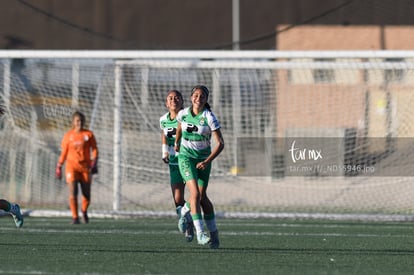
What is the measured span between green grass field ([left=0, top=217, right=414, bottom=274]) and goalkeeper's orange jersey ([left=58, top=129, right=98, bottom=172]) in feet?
3.17

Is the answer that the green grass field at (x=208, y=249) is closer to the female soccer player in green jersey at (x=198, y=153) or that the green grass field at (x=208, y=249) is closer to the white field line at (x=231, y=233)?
the white field line at (x=231, y=233)

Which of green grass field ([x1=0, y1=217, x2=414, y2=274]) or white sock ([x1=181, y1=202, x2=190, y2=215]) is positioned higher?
white sock ([x1=181, y1=202, x2=190, y2=215])

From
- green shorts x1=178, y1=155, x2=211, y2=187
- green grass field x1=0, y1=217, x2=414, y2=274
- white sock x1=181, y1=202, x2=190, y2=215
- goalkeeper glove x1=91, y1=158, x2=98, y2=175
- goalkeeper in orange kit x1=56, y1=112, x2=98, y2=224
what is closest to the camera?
green grass field x1=0, y1=217, x2=414, y2=274

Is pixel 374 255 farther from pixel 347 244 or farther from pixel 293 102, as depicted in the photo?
pixel 293 102

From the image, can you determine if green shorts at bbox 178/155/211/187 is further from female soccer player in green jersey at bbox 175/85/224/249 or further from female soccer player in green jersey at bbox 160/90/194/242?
female soccer player in green jersey at bbox 160/90/194/242

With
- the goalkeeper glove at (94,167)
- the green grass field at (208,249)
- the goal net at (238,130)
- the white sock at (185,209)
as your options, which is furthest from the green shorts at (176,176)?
the goal net at (238,130)

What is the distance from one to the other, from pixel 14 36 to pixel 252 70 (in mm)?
8437

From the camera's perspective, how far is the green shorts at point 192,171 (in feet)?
41.5

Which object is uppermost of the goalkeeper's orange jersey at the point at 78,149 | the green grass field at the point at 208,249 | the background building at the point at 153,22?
the background building at the point at 153,22

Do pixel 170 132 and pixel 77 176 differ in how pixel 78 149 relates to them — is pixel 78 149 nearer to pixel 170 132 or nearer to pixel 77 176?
pixel 77 176

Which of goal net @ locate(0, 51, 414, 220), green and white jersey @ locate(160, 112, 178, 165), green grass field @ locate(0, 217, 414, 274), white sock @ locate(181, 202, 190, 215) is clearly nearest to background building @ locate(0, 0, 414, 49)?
goal net @ locate(0, 51, 414, 220)

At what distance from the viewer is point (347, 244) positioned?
44.6 ft

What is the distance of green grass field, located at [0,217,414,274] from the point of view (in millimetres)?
10573

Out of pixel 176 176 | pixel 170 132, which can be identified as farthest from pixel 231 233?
pixel 170 132
